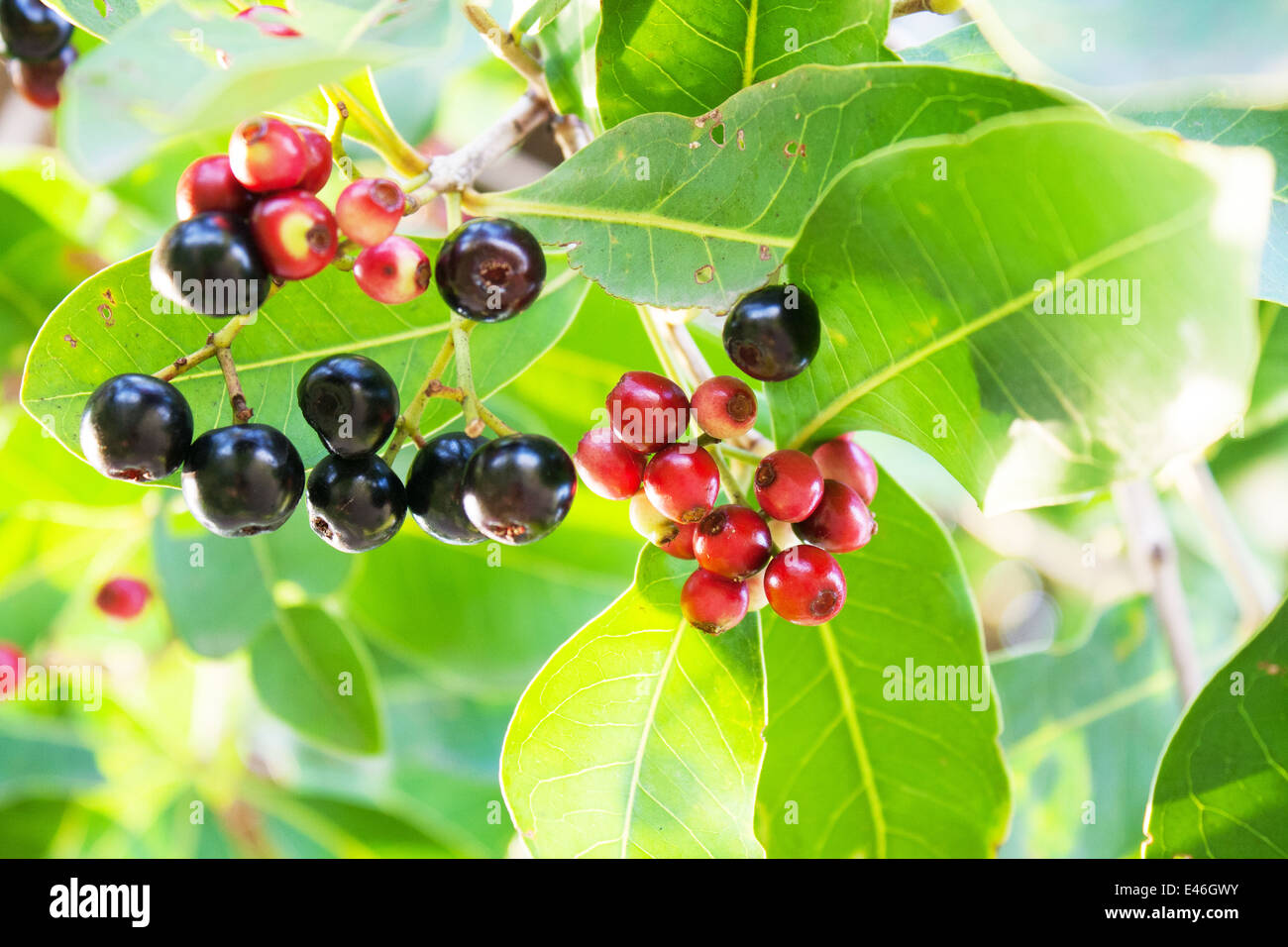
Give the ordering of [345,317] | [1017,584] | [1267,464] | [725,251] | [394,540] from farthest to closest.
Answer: [1017,584]
[1267,464]
[394,540]
[345,317]
[725,251]

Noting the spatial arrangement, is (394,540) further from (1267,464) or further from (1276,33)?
(1267,464)

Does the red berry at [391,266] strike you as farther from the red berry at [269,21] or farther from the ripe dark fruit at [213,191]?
the red berry at [269,21]

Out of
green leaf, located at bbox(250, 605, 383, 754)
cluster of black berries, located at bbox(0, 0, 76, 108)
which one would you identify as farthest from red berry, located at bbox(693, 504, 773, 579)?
cluster of black berries, located at bbox(0, 0, 76, 108)

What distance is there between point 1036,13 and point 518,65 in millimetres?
731

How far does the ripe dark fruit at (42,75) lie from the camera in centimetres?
198

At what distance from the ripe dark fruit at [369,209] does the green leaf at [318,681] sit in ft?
4.35

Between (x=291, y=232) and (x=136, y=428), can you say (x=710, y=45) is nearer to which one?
(x=291, y=232)

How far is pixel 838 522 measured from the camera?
1.23 m

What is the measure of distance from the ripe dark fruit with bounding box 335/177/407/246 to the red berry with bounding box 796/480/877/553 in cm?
59

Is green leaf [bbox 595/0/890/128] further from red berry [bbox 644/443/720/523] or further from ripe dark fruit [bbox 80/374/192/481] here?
ripe dark fruit [bbox 80/374/192/481]

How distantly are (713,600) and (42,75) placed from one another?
173 cm

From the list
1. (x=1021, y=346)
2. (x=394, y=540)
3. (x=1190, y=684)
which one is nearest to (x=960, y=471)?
(x=1021, y=346)

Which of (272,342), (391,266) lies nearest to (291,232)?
(391,266)
